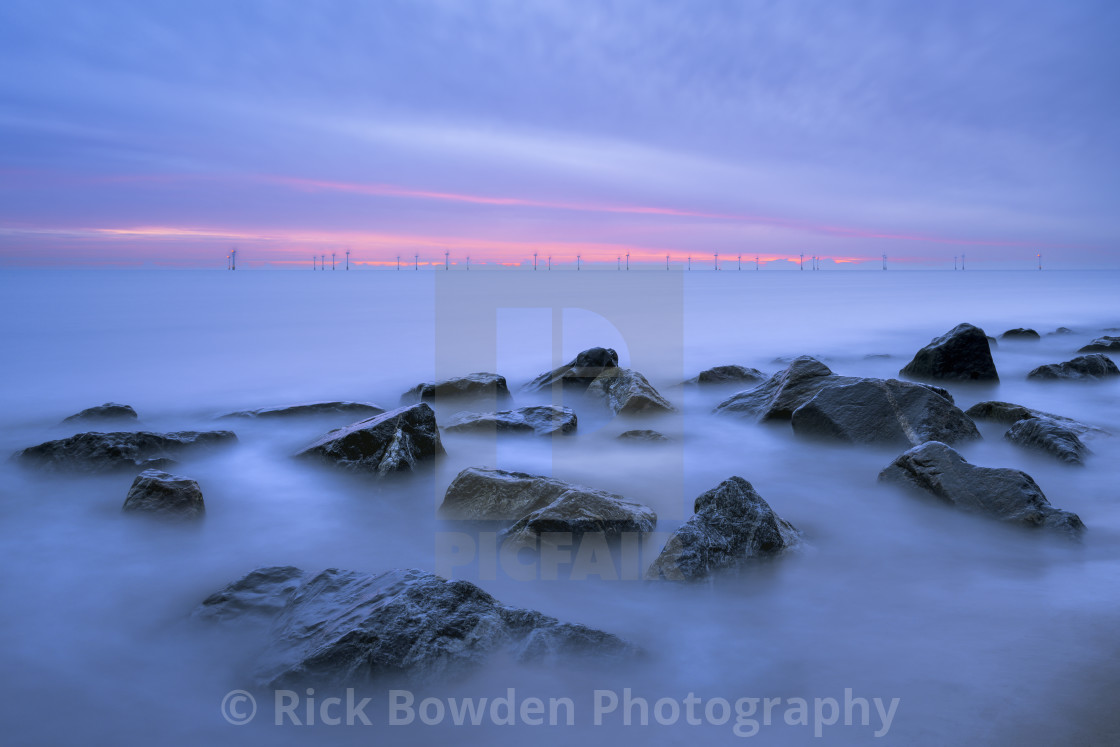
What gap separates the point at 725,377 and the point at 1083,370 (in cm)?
498

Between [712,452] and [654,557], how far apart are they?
2.57 meters

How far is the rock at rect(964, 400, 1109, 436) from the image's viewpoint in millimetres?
6255

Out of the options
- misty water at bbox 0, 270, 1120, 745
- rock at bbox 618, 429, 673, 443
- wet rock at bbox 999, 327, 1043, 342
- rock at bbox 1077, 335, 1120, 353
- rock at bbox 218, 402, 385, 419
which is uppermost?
wet rock at bbox 999, 327, 1043, 342

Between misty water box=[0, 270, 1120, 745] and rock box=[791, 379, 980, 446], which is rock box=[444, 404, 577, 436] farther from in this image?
rock box=[791, 379, 980, 446]

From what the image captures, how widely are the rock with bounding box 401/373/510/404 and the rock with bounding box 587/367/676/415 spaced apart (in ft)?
3.87

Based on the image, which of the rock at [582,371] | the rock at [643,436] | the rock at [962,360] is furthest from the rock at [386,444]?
the rock at [962,360]

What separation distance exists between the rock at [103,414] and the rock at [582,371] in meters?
4.76

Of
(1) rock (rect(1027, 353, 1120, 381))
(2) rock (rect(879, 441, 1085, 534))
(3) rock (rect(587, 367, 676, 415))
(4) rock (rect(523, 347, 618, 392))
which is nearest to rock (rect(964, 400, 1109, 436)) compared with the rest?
(2) rock (rect(879, 441, 1085, 534))

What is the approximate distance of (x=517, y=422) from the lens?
6.72 m

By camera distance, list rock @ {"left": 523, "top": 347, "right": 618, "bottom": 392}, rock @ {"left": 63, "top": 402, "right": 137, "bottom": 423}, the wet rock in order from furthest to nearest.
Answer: the wet rock → rock @ {"left": 523, "top": 347, "right": 618, "bottom": 392} → rock @ {"left": 63, "top": 402, "right": 137, "bottom": 423}

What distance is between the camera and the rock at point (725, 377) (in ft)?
31.1

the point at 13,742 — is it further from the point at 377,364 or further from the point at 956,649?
the point at 377,364

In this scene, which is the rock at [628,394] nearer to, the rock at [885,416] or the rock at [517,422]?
the rock at [517,422]

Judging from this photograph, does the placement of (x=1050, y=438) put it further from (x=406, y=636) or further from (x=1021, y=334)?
(x=1021, y=334)
